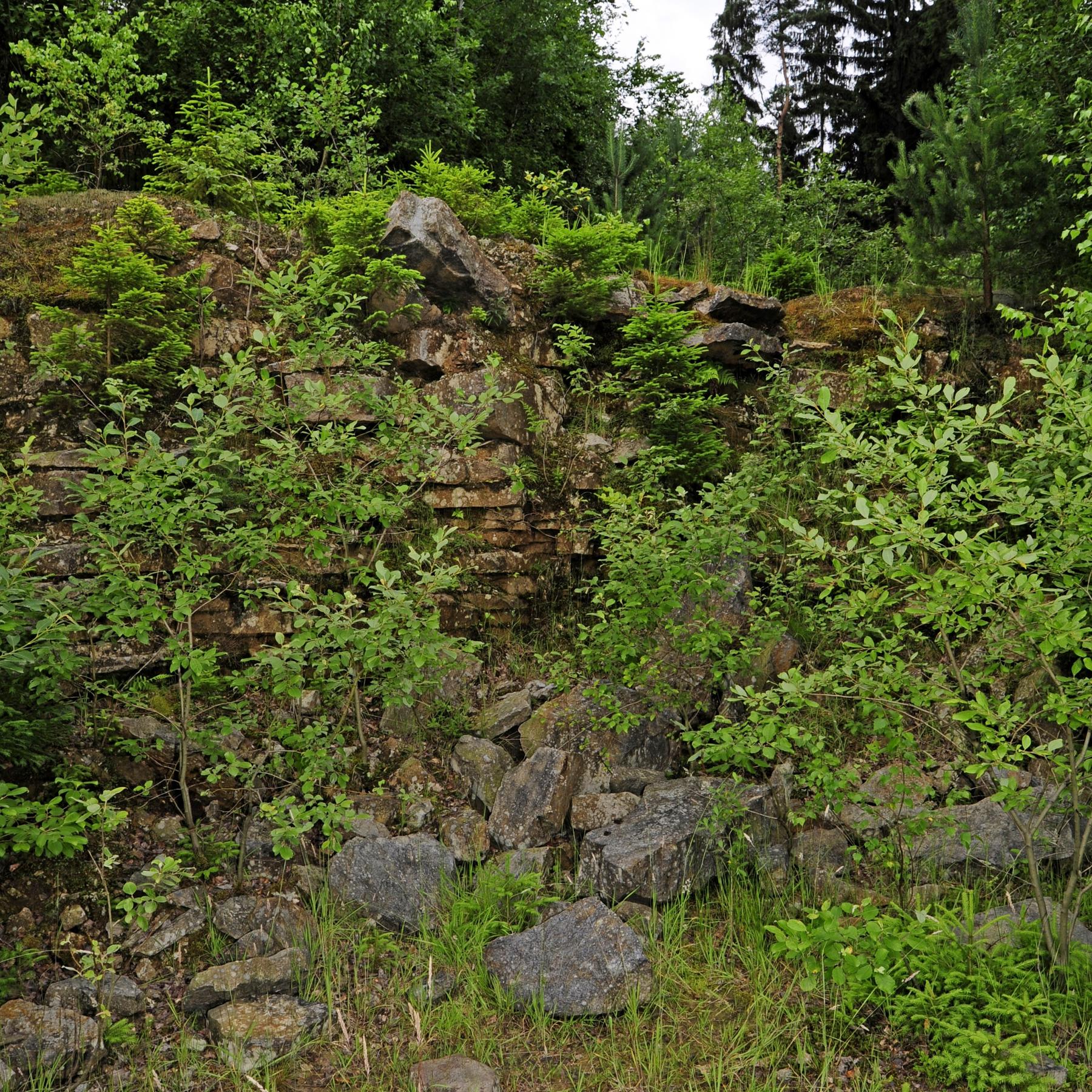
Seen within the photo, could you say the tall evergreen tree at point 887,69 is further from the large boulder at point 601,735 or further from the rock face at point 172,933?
the rock face at point 172,933

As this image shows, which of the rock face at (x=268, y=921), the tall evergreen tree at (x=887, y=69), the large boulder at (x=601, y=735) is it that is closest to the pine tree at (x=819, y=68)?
the tall evergreen tree at (x=887, y=69)

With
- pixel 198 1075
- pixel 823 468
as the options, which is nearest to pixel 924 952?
pixel 198 1075

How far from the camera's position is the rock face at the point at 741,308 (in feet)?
25.9

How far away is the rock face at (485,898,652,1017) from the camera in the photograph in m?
3.41

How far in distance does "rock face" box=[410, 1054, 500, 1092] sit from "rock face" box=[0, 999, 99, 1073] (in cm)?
126

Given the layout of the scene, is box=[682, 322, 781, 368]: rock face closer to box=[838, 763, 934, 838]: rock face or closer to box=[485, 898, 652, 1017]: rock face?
box=[838, 763, 934, 838]: rock face

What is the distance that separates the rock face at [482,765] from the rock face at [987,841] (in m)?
2.33

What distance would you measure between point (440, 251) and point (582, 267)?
4.52ft

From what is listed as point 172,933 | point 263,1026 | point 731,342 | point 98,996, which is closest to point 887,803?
point 263,1026

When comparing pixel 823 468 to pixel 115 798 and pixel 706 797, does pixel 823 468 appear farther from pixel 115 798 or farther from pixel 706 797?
pixel 115 798

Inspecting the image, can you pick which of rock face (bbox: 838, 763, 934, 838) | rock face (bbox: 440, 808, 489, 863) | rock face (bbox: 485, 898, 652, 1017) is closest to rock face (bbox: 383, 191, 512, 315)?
rock face (bbox: 440, 808, 489, 863)

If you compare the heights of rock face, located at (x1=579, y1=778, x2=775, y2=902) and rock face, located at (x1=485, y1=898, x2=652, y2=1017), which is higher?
rock face, located at (x1=579, y1=778, x2=775, y2=902)

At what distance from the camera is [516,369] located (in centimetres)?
706

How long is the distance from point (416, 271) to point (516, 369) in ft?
3.79
